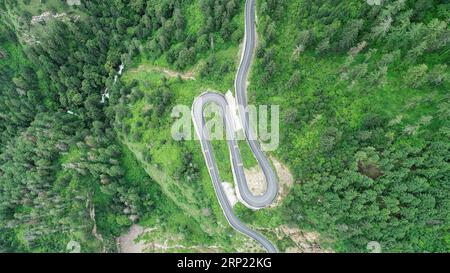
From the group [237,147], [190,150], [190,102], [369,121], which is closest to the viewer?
[369,121]

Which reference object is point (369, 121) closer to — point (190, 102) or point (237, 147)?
point (237, 147)

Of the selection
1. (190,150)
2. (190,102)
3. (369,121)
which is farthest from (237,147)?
(369,121)

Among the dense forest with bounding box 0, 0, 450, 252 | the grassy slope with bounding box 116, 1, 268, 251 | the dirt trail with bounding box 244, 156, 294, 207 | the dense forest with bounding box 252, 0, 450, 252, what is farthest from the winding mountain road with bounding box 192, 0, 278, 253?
the dense forest with bounding box 252, 0, 450, 252

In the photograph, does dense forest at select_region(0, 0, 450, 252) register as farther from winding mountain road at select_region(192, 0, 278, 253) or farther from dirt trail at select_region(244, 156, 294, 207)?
winding mountain road at select_region(192, 0, 278, 253)

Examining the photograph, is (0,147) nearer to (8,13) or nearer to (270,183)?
(8,13)

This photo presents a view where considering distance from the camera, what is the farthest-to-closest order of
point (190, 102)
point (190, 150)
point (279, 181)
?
1. point (190, 102)
2. point (190, 150)
3. point (279, 181)

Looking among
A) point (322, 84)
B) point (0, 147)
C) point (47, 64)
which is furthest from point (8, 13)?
point (322, 84)
